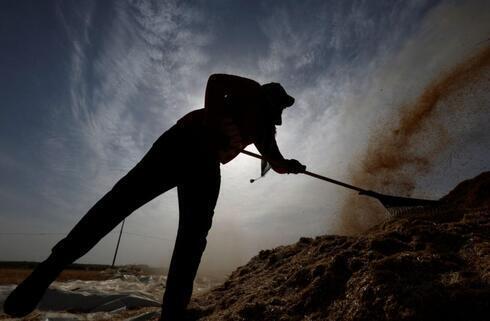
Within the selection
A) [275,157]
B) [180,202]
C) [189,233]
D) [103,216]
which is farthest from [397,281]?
[103,216]

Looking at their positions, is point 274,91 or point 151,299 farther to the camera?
point 151,299

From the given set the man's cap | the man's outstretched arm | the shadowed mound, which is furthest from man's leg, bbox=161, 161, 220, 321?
the man's cap

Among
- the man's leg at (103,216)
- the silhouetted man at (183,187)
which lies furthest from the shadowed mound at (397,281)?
the man's leg at (103,216)

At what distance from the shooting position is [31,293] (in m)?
1.99

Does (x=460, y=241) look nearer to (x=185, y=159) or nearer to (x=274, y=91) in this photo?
(x=274, y=91)

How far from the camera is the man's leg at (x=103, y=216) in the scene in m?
1.99

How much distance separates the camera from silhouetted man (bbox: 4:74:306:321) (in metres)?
2.02

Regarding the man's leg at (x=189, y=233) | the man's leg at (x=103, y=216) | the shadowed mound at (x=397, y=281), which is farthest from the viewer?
the man's leg at (x=189, y=233)

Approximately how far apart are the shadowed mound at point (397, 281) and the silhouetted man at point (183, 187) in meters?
0.63

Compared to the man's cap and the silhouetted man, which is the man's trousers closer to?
the silhouetted man

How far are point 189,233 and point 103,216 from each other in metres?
0.59

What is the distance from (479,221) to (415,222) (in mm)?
530

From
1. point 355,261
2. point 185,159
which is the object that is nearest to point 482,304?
point 355,261

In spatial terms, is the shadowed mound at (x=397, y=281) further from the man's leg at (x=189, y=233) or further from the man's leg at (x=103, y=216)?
the man's leg at (x=103, y=216)
